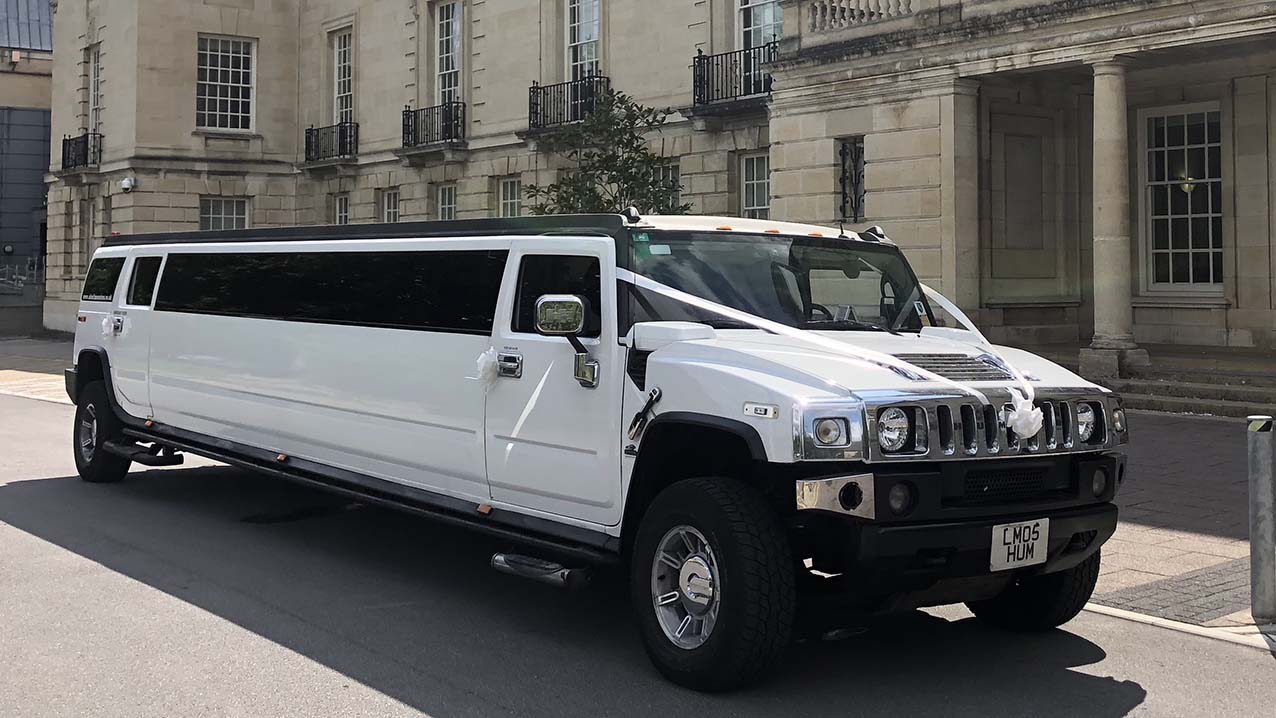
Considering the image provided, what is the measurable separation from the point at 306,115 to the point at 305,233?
103ft

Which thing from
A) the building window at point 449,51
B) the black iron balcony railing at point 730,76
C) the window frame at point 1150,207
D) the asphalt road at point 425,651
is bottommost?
the asphalt road at point 425,651

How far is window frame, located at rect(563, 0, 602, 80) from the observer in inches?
1114

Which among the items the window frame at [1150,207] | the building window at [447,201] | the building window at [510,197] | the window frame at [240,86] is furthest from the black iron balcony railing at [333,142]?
the window frame at [1150,207]

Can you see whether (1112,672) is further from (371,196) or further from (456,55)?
(371,196)

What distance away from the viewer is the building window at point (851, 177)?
1906 cm

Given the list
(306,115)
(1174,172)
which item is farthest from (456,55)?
(1174,172)

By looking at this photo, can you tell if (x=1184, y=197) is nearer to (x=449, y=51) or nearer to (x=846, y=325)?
(x=846, y=325)

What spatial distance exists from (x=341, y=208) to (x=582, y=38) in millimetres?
11982

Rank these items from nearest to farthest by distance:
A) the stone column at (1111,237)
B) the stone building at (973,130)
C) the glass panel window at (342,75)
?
1. the stone column at (1111,237)
2. the stone building at (973,130)
3. the glass panel window at (342,75)

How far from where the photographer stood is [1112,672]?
19.9ft

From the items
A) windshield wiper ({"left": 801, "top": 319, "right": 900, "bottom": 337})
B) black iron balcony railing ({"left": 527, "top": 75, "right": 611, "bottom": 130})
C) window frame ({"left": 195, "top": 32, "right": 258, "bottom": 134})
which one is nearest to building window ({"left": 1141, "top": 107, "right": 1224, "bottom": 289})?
black iron balcony railing ({"left": 527, "top": 75, "right": 611, "bottom": 130})

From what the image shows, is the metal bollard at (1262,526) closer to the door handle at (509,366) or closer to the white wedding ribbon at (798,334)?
the white wedding ribbon at (798,334)

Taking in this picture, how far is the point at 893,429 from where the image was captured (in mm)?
5422

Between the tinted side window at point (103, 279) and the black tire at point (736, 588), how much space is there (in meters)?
7.88
